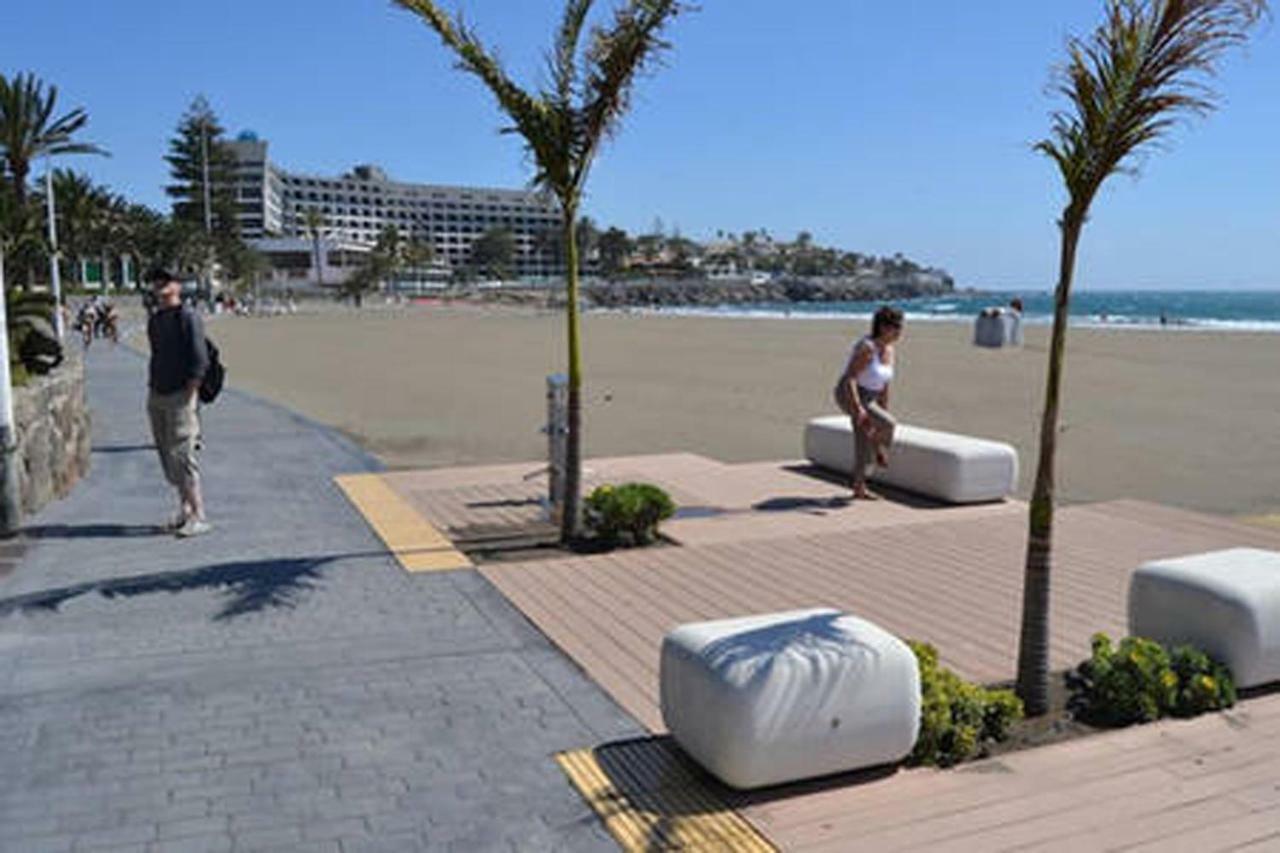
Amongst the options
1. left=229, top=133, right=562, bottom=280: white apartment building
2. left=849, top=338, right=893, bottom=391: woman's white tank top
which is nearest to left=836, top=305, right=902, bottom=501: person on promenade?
left=849, top=338, right=893, bottom=391: woman's white tank top

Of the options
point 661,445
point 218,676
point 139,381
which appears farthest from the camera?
point 139,381

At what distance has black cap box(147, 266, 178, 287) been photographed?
6.99 meters

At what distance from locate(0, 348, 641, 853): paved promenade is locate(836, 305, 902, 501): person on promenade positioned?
148 inches

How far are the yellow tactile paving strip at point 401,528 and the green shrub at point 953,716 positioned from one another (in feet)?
11.2

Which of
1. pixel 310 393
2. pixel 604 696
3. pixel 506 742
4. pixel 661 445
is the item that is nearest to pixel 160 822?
pixel 506 742

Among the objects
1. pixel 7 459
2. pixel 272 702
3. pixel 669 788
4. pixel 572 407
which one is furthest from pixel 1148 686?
pixel 7 459

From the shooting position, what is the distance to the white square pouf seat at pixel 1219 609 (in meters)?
4.65

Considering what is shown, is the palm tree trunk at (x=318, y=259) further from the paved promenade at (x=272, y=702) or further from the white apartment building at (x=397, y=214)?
the paved promenade at (x=272, y=702)

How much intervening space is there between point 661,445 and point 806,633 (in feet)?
29.0

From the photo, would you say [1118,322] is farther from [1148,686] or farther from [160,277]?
[1148,686]

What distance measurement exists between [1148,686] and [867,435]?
4809mm

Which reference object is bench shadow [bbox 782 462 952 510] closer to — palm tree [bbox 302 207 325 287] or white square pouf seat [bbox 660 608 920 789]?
white square pouf seat [bbox 660 608 920 789]

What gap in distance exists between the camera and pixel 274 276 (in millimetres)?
127562

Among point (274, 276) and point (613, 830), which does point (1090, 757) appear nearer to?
point (613, 830)
